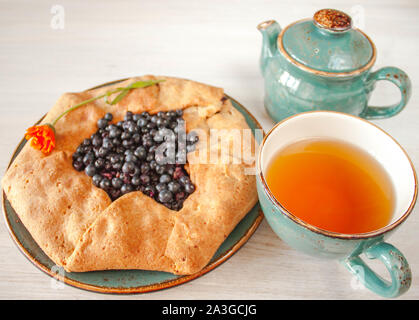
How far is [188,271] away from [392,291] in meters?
0.49

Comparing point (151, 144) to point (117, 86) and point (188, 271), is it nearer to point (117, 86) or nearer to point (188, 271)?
point (117, 86)

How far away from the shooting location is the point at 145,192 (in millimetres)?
1097

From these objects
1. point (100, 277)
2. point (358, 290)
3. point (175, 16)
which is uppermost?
A: point (175, 16)

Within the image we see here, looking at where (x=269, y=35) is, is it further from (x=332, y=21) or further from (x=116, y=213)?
(x=116, y=213)

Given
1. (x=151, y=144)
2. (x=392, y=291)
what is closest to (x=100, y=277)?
(x=151, y=144)

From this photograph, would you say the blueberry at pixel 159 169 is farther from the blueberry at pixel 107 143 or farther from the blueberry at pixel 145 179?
the blueberry at pixel 107 143

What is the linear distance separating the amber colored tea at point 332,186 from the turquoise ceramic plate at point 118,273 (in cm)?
15

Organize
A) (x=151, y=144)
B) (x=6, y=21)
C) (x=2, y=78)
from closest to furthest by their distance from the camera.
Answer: (x=151, y=144) < (x=2, y=78) < (x=6, y=21)

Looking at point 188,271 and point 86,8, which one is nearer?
point 188,271

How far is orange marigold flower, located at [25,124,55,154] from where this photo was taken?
1.14m

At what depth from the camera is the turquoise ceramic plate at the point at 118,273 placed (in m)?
0.90

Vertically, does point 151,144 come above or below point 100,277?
above

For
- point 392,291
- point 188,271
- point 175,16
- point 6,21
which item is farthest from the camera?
point 175,16

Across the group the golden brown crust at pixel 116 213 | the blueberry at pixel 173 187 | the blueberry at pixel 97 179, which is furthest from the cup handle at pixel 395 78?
the blueberry at pixel 97 179
